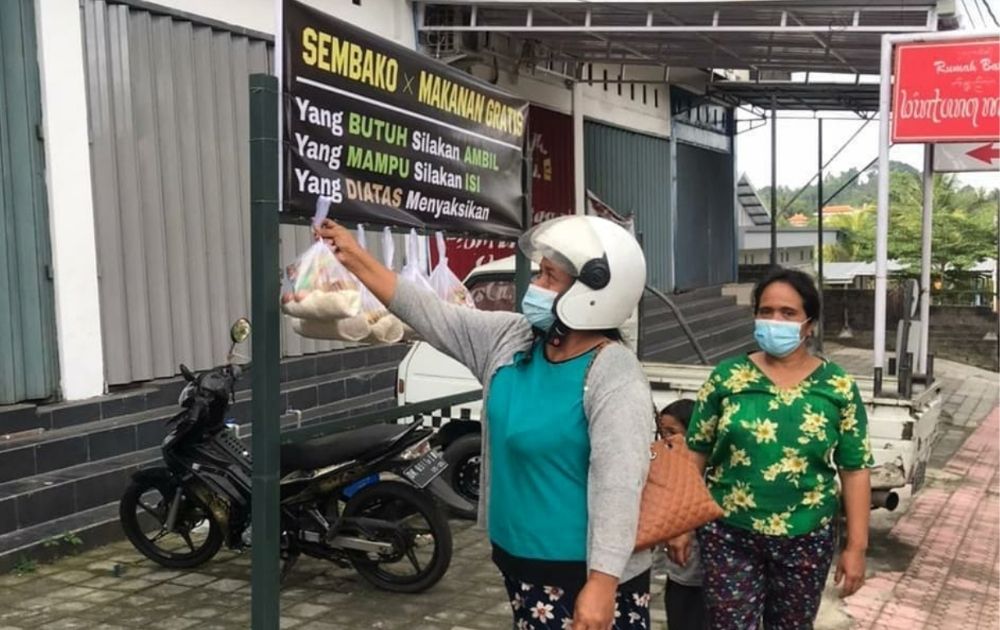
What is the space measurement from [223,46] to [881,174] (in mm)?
5031

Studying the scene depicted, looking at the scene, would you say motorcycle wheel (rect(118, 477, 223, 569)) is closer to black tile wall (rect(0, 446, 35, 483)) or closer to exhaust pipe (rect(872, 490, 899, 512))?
black tile wall (rect(0, 446, 35, 483))

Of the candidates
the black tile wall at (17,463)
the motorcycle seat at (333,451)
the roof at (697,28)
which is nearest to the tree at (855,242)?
the roof at (697,28)

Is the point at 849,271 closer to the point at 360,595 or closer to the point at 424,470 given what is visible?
the point at 424,470

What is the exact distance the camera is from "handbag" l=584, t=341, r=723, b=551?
2297 mm

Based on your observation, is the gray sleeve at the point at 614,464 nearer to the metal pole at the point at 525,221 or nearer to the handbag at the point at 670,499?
the handbag at the point at 670,499

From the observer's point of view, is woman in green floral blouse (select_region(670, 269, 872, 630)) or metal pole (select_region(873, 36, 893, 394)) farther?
metal pole (select_region(873, 36, 893, 394))

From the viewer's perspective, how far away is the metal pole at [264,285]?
9.04ft

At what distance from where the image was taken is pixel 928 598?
16.8ft

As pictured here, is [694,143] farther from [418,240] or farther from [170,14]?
[418,240]

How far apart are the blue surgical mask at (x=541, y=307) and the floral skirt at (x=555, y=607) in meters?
0.63

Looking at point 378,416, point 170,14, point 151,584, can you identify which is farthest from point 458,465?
point 170,14

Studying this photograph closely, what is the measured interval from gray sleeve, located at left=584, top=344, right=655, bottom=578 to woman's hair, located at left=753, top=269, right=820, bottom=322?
1097 millimetres

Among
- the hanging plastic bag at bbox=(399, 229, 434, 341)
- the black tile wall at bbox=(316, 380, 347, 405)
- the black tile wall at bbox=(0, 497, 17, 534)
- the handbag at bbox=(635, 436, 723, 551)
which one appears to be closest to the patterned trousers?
the handbag at bbox=(635, 436, 723, 551)

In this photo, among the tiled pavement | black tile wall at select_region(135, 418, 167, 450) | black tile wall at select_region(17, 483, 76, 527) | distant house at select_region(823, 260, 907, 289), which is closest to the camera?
the tiled pavement
